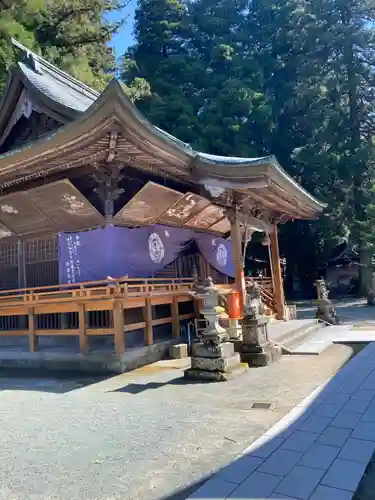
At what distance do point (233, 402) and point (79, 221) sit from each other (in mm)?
5744

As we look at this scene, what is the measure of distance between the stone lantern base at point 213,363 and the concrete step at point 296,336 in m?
2.23

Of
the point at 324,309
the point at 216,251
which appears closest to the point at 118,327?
the point at 216,251

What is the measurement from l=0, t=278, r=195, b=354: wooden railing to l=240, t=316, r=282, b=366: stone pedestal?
1.99m

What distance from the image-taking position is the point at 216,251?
12.4 m

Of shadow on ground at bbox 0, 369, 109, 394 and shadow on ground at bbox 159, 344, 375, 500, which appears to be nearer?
Answer: shadow on ground at bbox 159, 344, 375, 500

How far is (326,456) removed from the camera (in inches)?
131

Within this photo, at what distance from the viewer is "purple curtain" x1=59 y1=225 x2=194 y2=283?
28.8 feet

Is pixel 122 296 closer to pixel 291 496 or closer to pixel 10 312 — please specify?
pixel 10 312

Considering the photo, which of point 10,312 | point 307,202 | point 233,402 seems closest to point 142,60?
point 307,202

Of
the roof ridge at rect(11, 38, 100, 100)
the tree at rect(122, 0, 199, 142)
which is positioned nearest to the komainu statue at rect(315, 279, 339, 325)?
the roof ridge at rect(11, 38, 100, 100)

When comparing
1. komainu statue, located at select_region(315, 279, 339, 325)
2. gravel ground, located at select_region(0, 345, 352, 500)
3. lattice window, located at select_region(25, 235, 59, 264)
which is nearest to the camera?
gravel ground, located at select_region(0, 345, 352, 500)

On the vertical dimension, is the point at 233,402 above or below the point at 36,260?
below

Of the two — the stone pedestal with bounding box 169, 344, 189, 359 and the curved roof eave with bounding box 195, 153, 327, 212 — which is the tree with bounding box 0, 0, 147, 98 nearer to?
the curved roof eave with bounding box 195, 153, 327, 212

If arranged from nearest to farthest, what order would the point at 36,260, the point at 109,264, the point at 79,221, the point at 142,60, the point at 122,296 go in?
1. the point at 122,296
2. the point at 109,264
3. the point at 79,221
4. the point at 36,260
5. the point at 142,60
